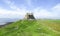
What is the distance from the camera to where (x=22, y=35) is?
43344 mm

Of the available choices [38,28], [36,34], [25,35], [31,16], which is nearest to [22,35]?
[25,35]

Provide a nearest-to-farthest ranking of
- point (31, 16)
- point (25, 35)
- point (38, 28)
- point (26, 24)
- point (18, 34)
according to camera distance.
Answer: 1. point (25, 35)
2. point (18, 34)
3. point (38, 28)
4. point (26, 24)
5. point (31, 16)

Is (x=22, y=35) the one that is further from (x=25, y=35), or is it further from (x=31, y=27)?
(x=31, y=27)

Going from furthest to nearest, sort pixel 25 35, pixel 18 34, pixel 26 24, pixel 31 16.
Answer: pixel 31 16 → pixel 26 24 → pixel 18 34 → pixel 25 35

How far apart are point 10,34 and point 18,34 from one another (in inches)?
148

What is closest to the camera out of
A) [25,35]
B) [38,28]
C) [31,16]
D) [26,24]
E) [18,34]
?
[25,35]

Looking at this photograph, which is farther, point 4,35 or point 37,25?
point 37,25

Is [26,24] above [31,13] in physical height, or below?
below

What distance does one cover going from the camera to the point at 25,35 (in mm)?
42594

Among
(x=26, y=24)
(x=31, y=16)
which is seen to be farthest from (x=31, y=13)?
(x=26, y=24)

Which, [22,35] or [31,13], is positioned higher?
[31,13]

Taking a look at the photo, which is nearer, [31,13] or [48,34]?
[48,34]

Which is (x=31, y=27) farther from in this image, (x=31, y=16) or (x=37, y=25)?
(x=31, y=16)

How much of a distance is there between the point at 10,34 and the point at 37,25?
13.3 m
